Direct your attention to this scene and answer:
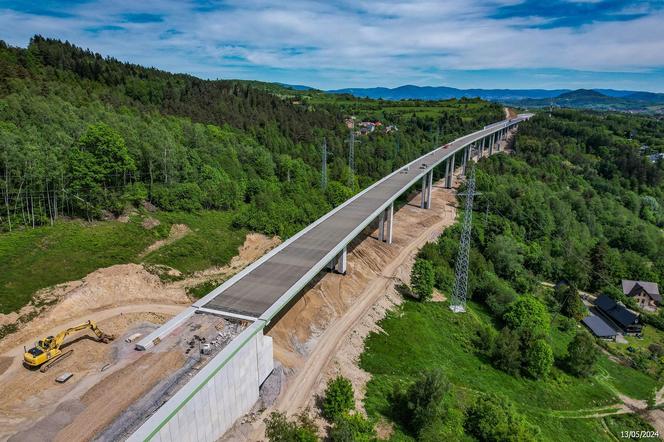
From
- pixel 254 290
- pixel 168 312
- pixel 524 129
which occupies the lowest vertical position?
pixel 168 312

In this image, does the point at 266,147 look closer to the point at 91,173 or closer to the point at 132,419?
the point at 91,173

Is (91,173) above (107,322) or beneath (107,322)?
above

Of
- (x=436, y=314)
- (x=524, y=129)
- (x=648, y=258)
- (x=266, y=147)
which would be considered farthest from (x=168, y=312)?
(x=524, y=129)

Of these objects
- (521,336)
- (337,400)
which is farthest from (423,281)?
(337,400)

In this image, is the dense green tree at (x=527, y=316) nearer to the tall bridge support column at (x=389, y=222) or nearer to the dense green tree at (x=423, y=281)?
the dense green tree at (x=423, y=281)

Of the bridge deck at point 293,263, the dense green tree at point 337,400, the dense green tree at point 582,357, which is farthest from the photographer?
the dense green tree at point 582,357

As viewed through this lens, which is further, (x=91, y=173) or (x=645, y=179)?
(x=645, y=179)

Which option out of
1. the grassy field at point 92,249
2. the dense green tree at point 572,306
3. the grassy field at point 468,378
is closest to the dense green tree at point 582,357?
the grassy field at point 468,378
